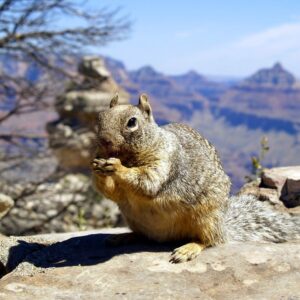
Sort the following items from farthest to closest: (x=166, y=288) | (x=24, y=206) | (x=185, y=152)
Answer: (x=24, y=206), (x=185, y=152), (x=166, y=288)

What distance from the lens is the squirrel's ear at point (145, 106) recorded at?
474 centimetres

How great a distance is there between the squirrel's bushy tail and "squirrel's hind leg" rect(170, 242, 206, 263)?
0.41 metres

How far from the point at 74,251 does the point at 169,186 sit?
47.2 inches

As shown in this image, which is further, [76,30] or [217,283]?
[76,30]

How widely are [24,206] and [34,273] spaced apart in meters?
10.3

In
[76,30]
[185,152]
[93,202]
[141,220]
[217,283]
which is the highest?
[76,30]

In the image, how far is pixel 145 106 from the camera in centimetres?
475

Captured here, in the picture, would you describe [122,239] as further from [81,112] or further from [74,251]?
[81,112]

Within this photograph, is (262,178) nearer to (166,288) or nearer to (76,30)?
(166,288)

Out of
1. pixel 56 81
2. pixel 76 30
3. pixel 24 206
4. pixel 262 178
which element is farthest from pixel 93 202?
pixel 262 178

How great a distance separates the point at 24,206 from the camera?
14.4 metres

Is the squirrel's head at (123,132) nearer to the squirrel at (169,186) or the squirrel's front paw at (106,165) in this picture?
the squirrel at (169,186)

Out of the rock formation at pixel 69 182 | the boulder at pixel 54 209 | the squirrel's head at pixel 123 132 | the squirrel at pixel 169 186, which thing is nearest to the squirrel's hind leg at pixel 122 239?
the squirrel at pixel 169 186

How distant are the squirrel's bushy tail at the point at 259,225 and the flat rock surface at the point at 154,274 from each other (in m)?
0.26
